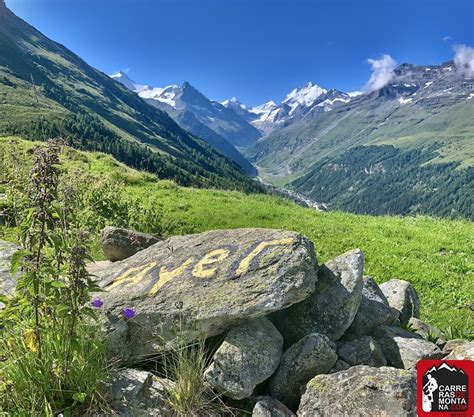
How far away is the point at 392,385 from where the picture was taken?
580 cm

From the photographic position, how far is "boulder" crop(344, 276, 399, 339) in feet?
28.8

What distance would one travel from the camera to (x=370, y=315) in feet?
29.5

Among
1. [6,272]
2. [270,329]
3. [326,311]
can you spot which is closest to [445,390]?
[326,311]

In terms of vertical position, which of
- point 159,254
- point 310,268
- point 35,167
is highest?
point 35,167

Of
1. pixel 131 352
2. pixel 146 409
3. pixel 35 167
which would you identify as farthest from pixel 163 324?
pixel 35 167

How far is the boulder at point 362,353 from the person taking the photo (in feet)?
24.4

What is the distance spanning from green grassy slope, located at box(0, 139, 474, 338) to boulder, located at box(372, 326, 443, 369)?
11.8ft

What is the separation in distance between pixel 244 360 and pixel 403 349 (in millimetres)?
3630

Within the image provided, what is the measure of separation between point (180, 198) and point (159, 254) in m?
15.6

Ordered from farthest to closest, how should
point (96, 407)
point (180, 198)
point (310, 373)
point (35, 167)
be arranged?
point (180, 198)
point (310, 373)
point (96, 407)
point (35, 167)

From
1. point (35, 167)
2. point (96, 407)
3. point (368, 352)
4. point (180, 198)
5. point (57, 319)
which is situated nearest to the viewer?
point (35, 167)

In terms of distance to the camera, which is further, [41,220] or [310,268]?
[310,268]

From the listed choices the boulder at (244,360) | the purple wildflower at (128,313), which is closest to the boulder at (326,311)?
the boulder at (244,360)

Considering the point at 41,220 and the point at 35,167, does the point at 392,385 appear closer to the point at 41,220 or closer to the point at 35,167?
the point at 41,220
